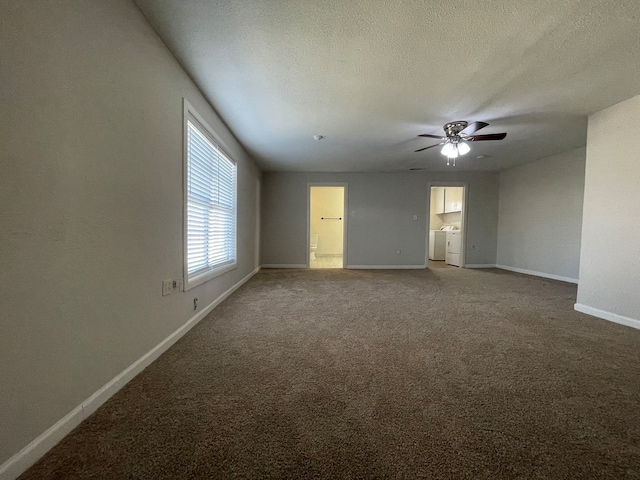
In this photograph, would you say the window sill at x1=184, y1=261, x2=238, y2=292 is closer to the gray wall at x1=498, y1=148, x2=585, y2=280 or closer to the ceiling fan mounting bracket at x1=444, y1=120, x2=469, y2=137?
the ceiling fan mounting bracket at x1=444, y1=120, x2=469, y2=137

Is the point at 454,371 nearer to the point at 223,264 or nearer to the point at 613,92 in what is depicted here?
the point at 223,264

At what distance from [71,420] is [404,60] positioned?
9.50ft

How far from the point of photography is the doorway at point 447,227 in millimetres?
5980

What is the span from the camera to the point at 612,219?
2508 mm

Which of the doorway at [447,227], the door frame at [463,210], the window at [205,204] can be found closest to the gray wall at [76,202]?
the window at [205,204]

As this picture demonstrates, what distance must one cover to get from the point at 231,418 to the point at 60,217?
3.73 ft

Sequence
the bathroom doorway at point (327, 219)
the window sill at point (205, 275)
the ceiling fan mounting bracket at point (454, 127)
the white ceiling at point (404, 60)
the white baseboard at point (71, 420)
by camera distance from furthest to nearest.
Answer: the bathroom doorway at point (327, 219), the ceiling fan mounting bracket at point (454, 127), the window sill at point (205, 275), the white ceiling at point (404, 60), the white baseboard at point (71, 420)

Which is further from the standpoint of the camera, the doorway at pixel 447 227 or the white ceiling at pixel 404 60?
the doorway at pixel 447 227

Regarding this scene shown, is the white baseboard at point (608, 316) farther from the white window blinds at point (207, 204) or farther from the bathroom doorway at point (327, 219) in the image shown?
the bathroom doorway at point (327, 219)

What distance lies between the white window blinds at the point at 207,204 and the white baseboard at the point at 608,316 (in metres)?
4.10

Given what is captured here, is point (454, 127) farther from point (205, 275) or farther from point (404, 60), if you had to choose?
point (205, 275)

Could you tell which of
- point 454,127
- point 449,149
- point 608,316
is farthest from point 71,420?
point 608,316

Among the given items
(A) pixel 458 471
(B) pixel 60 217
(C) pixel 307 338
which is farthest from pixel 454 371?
(B) pixel 60 217

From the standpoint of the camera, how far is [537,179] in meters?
4.91
